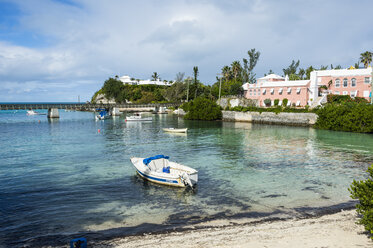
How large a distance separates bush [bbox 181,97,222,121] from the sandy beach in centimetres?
6965

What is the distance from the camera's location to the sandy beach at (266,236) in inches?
454

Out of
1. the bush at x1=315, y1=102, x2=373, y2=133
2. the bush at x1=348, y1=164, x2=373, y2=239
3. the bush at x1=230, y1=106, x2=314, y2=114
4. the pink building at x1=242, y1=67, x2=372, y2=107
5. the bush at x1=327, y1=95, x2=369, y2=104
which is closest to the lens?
the bush at x1=348, y1=164, x2=373, y2=239

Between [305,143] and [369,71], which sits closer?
[305,143]

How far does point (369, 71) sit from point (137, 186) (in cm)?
7103

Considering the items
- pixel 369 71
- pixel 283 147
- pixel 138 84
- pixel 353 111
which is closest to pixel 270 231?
pixel 283 147

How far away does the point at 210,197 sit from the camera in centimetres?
1855

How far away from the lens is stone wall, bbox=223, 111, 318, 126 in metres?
66.8

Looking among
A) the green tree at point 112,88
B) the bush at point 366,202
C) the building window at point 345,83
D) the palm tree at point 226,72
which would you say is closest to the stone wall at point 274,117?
the building window at point 345,83

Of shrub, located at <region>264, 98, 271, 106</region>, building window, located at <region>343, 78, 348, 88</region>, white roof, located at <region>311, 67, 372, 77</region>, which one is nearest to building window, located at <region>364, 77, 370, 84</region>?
white roof, located at <region>311, 67, 372, 77</region>

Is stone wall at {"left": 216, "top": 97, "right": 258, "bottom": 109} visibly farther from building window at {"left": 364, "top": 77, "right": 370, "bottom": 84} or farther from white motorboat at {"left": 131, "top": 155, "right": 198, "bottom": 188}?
white motorboat at {"left": 131, "top": 155, "right": 198, "bottom": 188}

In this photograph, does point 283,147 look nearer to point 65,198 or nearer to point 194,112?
point 65,198

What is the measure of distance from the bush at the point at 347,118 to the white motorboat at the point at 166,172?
1965 inches

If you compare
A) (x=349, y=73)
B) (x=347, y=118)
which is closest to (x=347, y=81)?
(x=349, y=73)

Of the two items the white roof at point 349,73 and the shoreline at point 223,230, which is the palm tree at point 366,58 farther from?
the shoreline at point 223,230
